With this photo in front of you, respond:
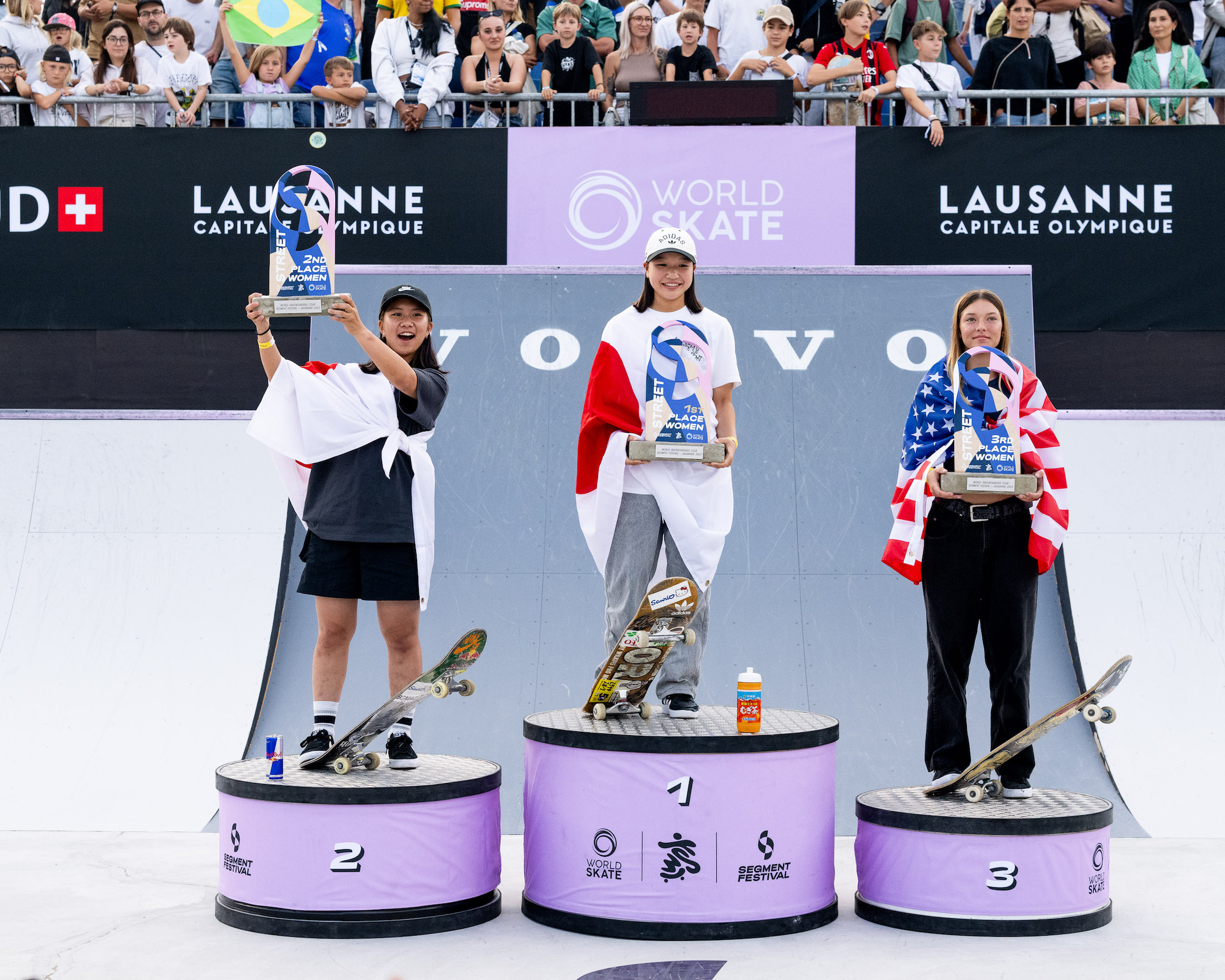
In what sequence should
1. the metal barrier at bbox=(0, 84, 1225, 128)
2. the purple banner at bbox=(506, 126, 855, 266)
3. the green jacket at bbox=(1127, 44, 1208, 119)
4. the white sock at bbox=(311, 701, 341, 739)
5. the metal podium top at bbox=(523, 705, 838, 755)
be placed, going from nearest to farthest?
the metal podium top at bbox=(523, 705, 838, 755) < the white sock at bbox=(311, 701, 341, 739) < the purple banner at bbox=(506, 126, 855, 266) < the metal barrier at bbox=(0, 84, 1225, 128) < the green jacket at bbox=(1127, 44, 1208, 119)

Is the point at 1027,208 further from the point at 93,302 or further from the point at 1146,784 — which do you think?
the point at 93,302

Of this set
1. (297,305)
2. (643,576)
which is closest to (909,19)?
(643,576)

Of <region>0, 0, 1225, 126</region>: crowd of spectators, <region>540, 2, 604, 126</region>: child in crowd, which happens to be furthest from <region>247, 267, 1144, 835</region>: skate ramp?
<region>540, 2, 604, 126</region>: child in crowd

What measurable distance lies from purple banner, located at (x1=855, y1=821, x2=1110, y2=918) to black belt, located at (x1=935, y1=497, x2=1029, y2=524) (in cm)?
94

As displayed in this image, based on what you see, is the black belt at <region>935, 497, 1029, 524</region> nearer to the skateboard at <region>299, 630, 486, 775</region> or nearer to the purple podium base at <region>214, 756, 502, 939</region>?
the skateboard at <region>299, 630, 486, 775</region>

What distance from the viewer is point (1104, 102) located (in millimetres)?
8555

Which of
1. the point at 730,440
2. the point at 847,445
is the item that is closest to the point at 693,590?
the point at 730,440

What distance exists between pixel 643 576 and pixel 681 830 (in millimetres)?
858

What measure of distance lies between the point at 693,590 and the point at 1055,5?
7.69 meters

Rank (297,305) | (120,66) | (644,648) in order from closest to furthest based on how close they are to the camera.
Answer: (644,648) → (297,305) → (120,66)

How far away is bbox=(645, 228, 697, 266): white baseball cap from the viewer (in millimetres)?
3945

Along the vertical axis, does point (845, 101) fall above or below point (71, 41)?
below

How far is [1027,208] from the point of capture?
8.05 meters

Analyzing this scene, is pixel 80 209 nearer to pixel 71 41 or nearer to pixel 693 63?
pixel 71 41
